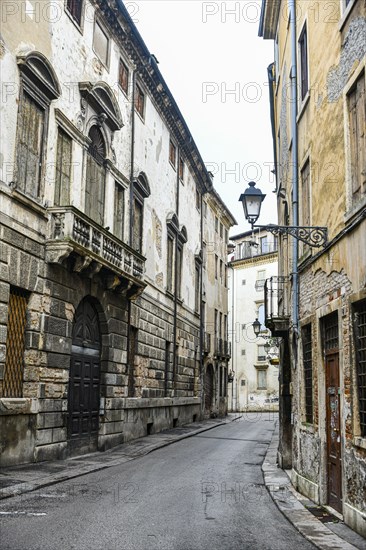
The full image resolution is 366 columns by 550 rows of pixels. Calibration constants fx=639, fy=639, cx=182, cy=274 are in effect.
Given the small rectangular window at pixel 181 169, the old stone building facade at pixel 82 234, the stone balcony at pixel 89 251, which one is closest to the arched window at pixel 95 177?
the old stone building facade at pixel 82 234

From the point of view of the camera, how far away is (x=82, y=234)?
14844mm

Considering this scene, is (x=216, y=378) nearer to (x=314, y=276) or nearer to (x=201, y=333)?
(x=201, y=333)

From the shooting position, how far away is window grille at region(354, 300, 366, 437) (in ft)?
26.5

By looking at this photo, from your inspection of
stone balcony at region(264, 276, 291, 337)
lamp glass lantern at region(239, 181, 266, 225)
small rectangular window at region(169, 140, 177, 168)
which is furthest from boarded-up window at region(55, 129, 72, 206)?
small rectangular window at region(169, 140, 177, 168)

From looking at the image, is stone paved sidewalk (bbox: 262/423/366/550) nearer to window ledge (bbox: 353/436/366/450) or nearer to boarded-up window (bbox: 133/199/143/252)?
window ledge (bbox: 353/436/366/450)

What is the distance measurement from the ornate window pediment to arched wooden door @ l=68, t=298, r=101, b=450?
5168 millimetres

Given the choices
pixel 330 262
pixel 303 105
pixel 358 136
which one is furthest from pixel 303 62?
pixel 330 262

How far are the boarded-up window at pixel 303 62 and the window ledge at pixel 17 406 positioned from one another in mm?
8282

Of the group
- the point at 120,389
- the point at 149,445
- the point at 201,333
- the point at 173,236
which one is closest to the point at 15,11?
the point at 120,389

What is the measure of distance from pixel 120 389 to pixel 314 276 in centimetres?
911

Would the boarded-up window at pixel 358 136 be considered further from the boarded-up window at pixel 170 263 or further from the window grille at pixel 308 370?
the boarded-up window at pixel 170 263

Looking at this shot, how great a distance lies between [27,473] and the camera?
11.7m

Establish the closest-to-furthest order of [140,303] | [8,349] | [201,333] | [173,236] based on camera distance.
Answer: [8,349] < [140,303] < [173,236] < [201,333]

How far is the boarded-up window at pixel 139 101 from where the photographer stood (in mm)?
21416
